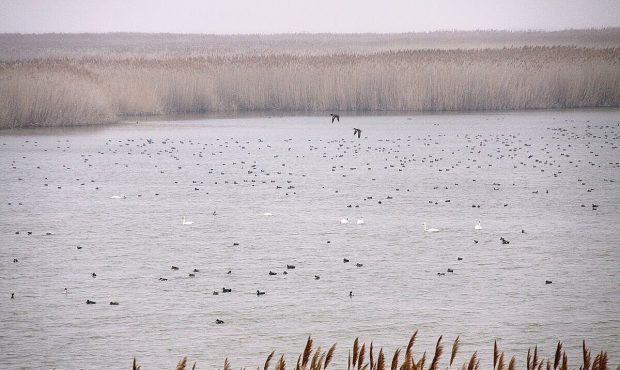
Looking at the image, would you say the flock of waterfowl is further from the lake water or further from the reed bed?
the reed bed

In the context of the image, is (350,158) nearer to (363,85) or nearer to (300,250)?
(300,250)

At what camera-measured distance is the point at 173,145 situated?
85.8 feet

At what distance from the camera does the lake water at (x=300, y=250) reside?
8.99 m

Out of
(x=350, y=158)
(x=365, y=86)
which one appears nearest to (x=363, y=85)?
(x=365, y=86)

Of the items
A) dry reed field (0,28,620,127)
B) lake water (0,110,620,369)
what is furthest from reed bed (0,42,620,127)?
lake water (0,110,620,369)

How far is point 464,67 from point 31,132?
15.1 m

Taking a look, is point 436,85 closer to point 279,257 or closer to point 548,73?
point 548,73

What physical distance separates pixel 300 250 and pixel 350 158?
10.8 meters

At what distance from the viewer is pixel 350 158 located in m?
23.4

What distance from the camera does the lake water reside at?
8992 millimetres

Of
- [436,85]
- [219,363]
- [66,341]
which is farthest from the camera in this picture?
[436,85]

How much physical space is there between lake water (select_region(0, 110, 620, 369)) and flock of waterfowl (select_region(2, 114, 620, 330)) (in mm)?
92

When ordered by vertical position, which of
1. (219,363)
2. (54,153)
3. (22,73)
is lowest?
(219,363)

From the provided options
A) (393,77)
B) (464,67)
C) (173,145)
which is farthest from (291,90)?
(173,145)
